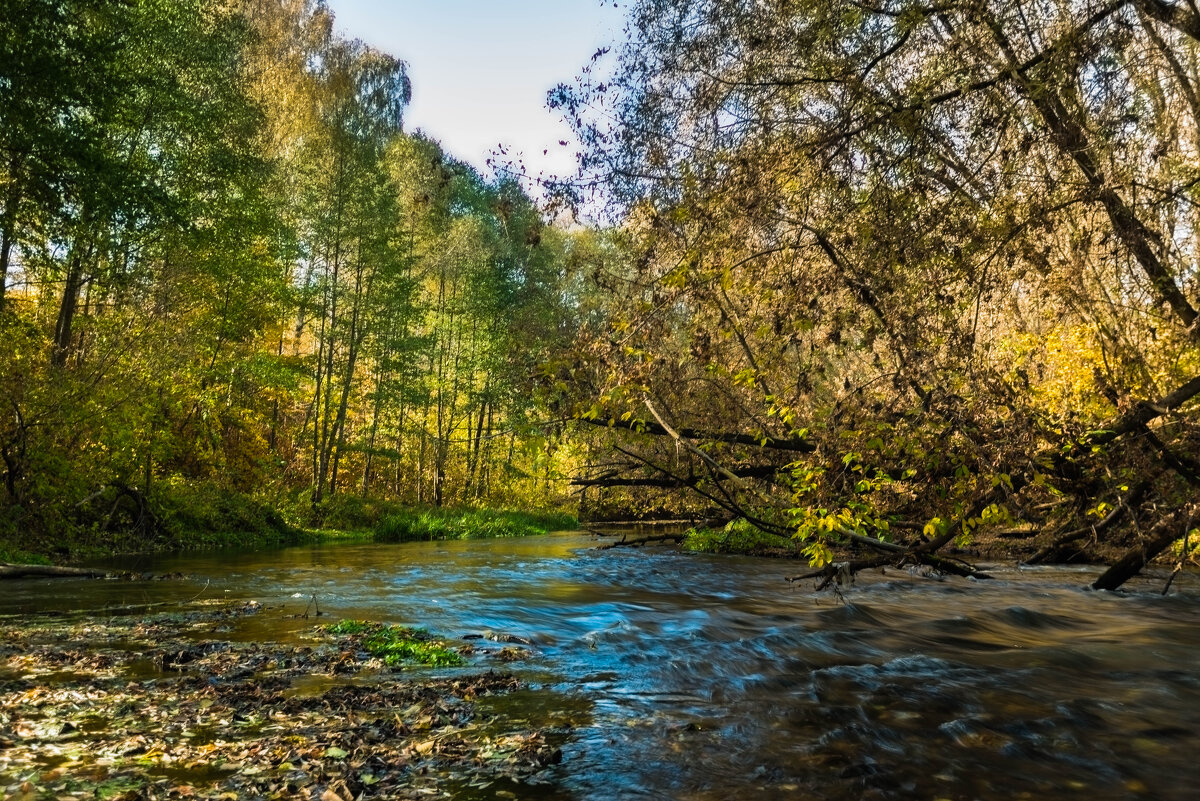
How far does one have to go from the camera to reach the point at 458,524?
27.0 m

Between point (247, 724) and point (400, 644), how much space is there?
241 centimetres

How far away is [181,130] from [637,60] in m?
16.0

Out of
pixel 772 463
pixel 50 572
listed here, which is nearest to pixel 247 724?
pixel 772 463

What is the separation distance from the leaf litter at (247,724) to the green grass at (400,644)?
1.0 inches

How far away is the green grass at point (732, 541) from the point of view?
648 inches

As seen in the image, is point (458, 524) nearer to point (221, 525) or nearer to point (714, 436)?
point (221, 525)

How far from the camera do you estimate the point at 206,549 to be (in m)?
18.2

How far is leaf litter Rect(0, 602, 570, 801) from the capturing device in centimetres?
378

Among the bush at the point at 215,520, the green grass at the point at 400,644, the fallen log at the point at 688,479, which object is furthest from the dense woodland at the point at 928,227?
the bush at the point at 215,520

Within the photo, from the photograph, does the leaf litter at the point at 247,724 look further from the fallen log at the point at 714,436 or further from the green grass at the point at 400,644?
the fallen log at the point at 714,436

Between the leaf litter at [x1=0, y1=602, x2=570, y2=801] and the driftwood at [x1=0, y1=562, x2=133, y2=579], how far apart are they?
515cm

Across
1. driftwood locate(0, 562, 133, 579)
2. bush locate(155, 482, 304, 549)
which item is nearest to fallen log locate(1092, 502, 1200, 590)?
driftwood locate(0, 562, 133, 579)

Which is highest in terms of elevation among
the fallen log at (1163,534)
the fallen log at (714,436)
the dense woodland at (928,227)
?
the dense woodland at (928,227)

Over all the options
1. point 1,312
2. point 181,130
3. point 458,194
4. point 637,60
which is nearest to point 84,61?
point 1,312
